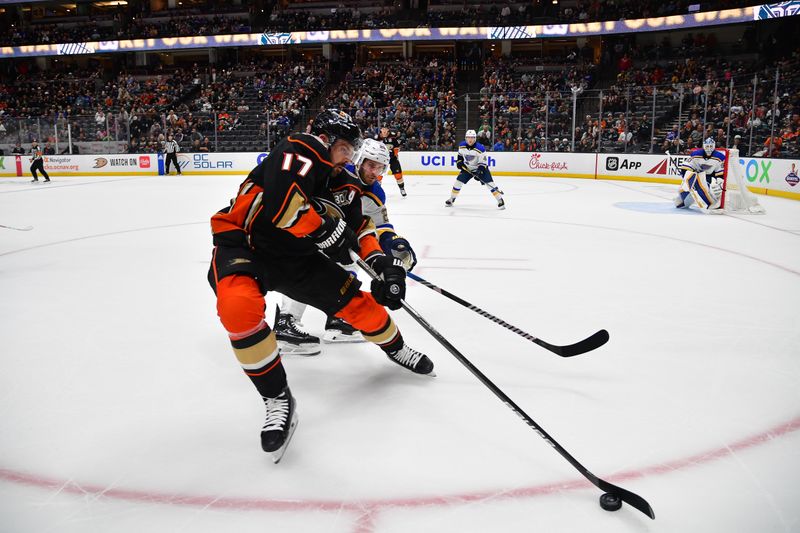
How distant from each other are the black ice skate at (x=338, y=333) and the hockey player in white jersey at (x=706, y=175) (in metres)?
7.14

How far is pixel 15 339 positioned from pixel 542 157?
559 inches

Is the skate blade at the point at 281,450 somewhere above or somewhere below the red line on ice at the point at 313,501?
above

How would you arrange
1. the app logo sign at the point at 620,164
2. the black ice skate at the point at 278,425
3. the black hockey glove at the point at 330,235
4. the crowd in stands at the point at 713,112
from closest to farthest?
the black ice skate at the point at 278,425 < the black hockey glove at the point at 330,235 < the crowd in stands at the point at 713,112 < the app logo sign at the point at 620,164

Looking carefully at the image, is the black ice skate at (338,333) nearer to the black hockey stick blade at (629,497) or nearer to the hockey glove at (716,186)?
the black hockey stick blade at (629,497)

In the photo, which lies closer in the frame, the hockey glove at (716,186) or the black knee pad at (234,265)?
the black knee pad at (234,265)

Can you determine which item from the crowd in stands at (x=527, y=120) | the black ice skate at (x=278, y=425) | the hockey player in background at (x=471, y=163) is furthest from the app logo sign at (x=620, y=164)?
the black ice skate at (x=278, y=425)

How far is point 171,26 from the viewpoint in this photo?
26734 millimetres

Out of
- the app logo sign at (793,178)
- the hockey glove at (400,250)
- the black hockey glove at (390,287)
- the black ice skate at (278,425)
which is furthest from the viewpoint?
the app logo sign at (793,178)

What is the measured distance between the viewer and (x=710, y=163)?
8641 millimetres

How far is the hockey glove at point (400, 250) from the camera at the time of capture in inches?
118

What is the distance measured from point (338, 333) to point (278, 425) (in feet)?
4.21

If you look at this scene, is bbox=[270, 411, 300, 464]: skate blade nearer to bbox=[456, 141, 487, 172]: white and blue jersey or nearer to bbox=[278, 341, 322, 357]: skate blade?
bbox=[278, 341, 322, 357]: skate blade

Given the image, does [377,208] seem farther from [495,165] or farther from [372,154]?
[495,165]

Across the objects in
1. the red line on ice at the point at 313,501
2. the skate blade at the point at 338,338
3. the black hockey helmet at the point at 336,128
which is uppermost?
the black hockey helmet at the point at 336,128
